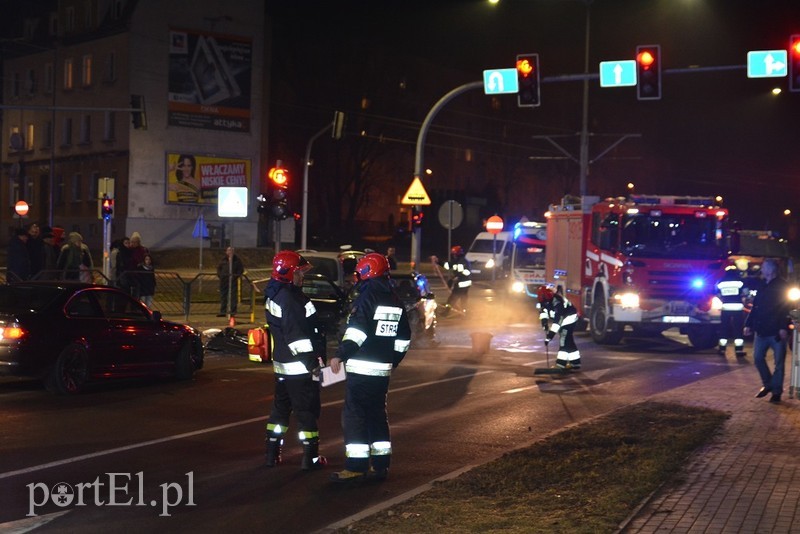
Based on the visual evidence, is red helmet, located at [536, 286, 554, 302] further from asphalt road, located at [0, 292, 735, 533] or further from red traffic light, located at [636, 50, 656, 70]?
red traffic light, located at [636, 50, 656, 70]

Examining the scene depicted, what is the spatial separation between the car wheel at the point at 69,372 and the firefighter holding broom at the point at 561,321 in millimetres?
7028

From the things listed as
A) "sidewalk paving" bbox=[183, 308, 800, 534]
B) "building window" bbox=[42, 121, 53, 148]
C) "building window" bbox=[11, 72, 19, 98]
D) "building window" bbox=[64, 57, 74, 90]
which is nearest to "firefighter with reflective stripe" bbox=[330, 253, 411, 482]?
"sidewalk paving" bbox=[183, 308, 800, 534]

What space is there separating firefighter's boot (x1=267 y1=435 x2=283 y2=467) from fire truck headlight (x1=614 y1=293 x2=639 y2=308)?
1381cm

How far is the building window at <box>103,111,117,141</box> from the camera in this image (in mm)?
53875

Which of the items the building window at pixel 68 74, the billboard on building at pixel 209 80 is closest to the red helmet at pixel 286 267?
the billboard on building at pixel 209 80

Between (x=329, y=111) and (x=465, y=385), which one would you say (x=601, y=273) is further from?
(x=329, y=111)

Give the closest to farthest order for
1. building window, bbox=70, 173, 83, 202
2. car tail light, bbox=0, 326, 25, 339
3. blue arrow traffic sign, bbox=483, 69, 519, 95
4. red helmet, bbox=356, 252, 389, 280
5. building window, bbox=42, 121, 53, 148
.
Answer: red helmet, bbox=356, 252, 389, 280
car tail light, bbox=0, 326, 25, 339
blue arrow traffic sign, bbox=483, 69, 519, 95
building window, bbox=70, 173, 83, 202
building window, bbox=42, 121, 53, 148

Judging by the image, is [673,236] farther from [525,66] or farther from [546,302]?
[546,302]

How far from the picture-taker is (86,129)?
5641cm

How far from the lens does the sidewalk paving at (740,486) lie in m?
6.93

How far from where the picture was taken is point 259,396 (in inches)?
539

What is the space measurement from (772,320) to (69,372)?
8637 mm

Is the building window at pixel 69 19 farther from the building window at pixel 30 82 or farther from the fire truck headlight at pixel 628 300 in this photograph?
the fire truck headlight at pixel 628 300

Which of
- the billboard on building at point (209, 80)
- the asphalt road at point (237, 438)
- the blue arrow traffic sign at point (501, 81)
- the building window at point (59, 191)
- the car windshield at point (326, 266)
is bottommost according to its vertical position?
the asphalt road at point (237, 438)
